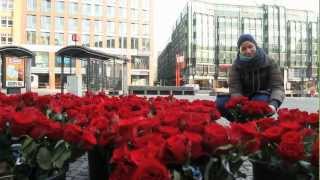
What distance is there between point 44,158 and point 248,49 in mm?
3307

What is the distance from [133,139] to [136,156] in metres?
0.62

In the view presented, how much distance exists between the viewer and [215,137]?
2551mm

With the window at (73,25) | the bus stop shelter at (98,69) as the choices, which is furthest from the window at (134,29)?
the bus stop shelter at (98,69)

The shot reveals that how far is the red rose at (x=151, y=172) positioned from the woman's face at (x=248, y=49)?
12.6ft

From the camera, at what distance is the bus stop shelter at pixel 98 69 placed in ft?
56.6

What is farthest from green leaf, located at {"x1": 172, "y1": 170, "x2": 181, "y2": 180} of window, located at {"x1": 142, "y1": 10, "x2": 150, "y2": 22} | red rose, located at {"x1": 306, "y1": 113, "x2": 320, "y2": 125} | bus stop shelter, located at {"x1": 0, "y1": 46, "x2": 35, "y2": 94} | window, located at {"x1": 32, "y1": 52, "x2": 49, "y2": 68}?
window, located at {"x1": 142, "y1": 10, "x2": 150, "y2": 22}

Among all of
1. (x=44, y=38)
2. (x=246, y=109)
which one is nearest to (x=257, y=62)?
(x=246, y=109)

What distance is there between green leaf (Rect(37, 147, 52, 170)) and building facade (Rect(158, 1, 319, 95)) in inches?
3274

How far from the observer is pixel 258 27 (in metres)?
95.4

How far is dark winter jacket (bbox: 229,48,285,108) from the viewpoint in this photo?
5934 millimetres

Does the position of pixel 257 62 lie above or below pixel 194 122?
above

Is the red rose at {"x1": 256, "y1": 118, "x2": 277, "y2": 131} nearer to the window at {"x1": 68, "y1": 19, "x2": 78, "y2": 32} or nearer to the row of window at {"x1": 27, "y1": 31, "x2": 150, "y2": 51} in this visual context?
the row of window at {"x1": 27, "y1": 31, "x2": 150, "y2": 51}

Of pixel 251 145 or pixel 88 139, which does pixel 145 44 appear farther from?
pixel 251 145

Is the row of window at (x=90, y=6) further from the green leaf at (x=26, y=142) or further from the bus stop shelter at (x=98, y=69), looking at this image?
the green leaf at (x=26, y=142)
